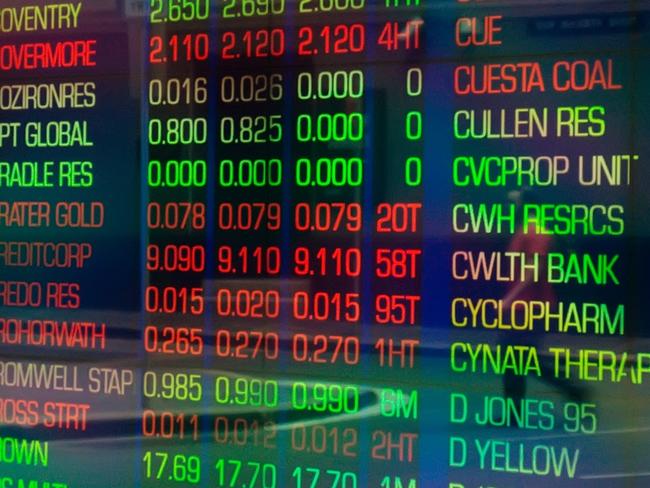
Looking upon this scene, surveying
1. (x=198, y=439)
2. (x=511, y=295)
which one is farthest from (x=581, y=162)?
(x=198, y=439)

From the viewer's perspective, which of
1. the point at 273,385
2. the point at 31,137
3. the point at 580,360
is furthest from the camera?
the point at 31,137

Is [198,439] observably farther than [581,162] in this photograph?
Yes

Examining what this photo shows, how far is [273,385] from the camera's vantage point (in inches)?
144

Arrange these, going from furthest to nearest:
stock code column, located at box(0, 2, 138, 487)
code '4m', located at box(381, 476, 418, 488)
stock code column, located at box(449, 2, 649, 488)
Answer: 1. stock code column, located at box(0, 2, 138, 487)
2. code '4m', located at box(381, 476, 418, 488)
3. stock code column, located at box(449, 2, 649, 488)

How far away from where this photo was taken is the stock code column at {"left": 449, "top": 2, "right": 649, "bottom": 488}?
331 cm

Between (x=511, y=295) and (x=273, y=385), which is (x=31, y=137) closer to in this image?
(x=273, y=385)

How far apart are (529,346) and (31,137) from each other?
5.52 ft

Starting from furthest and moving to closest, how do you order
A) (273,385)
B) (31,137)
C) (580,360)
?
(31,137) < (273,385) < (580,360)

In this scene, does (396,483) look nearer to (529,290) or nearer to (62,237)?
(529,290)

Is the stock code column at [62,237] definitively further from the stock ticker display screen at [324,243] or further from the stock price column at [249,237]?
the stock price column at [249,237]

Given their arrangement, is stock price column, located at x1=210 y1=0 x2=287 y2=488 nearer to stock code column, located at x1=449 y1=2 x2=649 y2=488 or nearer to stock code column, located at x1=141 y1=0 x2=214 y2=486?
stock code column, located at x1=141 y1=0 x2=214 y2=486

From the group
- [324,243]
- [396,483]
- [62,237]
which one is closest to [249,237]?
[324,243]

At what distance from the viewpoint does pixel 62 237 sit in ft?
12.8

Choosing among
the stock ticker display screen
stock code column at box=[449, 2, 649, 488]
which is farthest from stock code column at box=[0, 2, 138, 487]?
stock code column at box=[449, 2, 649, 488]
